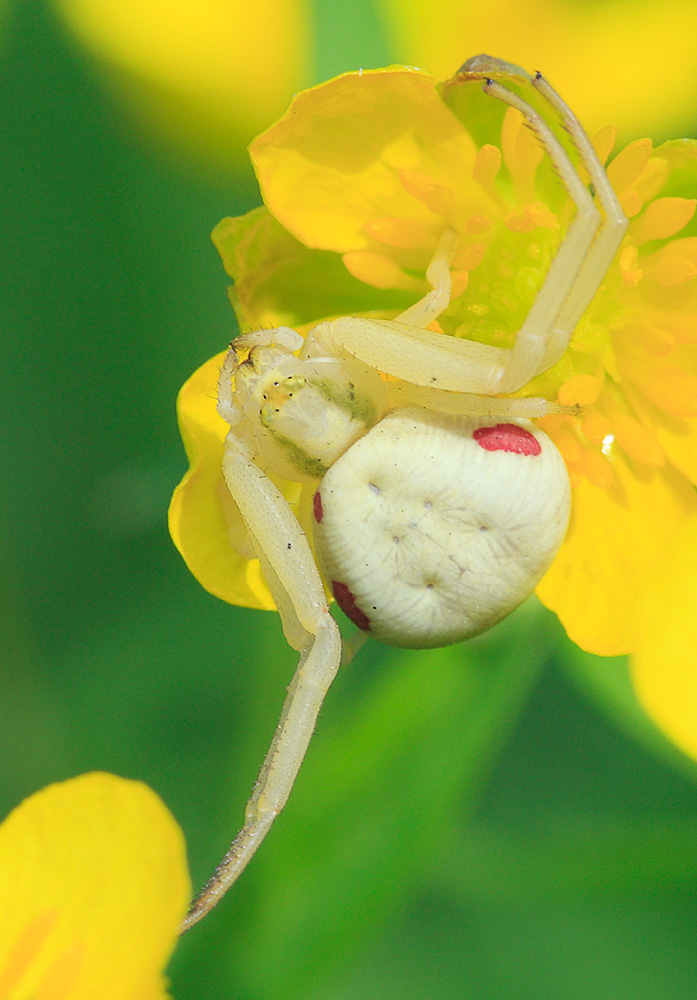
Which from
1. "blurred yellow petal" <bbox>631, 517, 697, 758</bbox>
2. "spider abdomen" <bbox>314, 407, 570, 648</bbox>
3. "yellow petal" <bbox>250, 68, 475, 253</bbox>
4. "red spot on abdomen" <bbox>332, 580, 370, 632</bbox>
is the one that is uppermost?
"yellow petal" <bbox>250, 68, 475, 253</bbox>

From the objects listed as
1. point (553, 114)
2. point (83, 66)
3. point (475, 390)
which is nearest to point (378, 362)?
point (475, 390)

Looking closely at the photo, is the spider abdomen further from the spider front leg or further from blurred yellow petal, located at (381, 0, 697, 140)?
blurred yellow petal, located at (381, 0, 697, 140)

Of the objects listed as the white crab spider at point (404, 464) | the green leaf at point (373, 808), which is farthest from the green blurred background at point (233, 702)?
the white crab spider at point (404, 464)

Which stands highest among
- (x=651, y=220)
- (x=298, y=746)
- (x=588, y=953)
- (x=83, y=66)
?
(x=83, y=66)

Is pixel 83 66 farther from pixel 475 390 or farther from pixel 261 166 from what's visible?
pixel 475 390

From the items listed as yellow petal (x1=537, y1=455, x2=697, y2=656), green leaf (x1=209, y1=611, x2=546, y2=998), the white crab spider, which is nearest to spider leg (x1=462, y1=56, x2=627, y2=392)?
the white crab spider

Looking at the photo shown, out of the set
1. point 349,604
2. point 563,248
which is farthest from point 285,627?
point 563,248

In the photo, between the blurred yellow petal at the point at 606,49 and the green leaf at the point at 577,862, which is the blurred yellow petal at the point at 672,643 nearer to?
the green leaf at the point at 577,862
